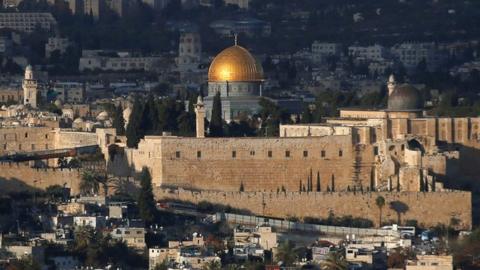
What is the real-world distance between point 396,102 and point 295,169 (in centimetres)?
454

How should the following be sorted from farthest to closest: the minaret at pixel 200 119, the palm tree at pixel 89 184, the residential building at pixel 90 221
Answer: the minaret at pixel 200 119 → the palm tree at pixel 89 184 → the residential building at pixel 90 221

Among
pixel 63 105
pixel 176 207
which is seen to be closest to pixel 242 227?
pixel 176 207

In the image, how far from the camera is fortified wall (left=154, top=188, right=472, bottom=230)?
80625 mm

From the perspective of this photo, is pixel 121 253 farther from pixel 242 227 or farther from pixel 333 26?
pixel 333 26

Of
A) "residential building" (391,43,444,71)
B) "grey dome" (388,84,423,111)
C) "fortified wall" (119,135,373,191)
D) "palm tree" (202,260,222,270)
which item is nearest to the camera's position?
"palm tree" (202,260,222,270)

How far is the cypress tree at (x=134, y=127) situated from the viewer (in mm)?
86863

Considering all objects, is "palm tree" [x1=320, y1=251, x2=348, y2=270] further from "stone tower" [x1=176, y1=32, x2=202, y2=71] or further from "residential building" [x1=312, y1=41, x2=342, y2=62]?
"residential building" [x1=312, y1=41, x2=342, y2=62]

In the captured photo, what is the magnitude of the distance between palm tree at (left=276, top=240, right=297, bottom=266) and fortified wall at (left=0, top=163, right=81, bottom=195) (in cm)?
1003

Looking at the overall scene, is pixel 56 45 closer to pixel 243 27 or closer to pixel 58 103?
pixel 243 27

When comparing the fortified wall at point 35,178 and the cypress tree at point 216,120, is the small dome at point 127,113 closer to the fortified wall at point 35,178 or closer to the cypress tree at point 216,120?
the cypress tree at point 216,120

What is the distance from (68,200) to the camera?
8019 cm

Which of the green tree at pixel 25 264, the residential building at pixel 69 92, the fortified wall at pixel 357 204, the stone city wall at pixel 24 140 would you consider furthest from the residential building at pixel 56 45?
the green tree at pixel 25 264

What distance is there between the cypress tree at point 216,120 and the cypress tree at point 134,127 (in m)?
1.78

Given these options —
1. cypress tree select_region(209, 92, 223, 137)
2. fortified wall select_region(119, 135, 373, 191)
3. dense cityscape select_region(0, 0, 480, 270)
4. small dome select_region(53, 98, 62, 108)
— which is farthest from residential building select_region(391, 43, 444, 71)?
fortified wall select_region(119, 135, 373, 191)
